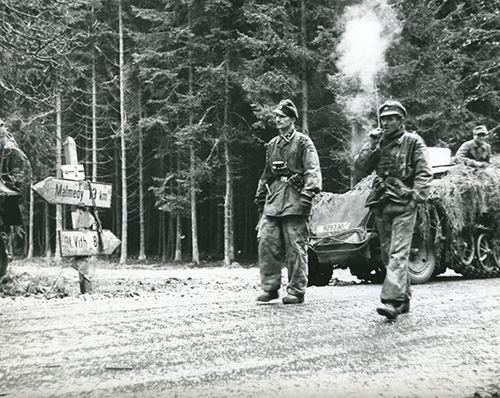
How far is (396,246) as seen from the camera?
636cm

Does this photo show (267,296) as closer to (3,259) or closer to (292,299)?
(292,299)

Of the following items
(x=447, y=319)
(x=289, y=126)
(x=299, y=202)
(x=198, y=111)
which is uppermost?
(x=198, y=111)

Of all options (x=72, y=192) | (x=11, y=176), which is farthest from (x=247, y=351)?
(x=11, y=176)

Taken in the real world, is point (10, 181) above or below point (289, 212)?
above

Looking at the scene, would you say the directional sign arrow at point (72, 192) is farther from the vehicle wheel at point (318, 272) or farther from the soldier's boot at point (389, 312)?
the soldier's boot at point (389, 312)

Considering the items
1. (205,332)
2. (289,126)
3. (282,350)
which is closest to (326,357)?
(282,350)

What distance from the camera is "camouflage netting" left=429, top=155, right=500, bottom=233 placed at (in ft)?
36.5

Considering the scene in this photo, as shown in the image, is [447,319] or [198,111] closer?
[447,319]

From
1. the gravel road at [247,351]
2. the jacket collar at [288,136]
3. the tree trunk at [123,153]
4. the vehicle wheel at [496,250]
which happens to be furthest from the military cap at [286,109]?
the tree trunk at [123,153]

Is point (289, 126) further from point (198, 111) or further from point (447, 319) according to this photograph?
point (198, 111)

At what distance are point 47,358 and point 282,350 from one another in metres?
1.62

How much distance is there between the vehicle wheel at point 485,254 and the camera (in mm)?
11812

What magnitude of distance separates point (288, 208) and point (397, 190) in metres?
1.35

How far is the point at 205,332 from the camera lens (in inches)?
194
